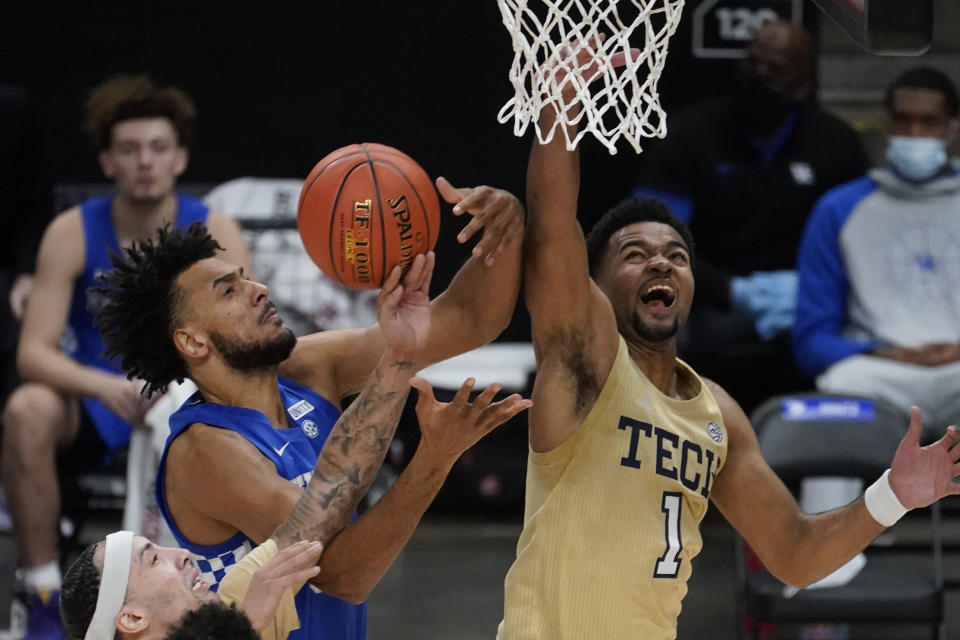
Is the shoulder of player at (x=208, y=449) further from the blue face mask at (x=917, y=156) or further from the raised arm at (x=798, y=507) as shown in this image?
the blue face mask at (x=917, y=156)

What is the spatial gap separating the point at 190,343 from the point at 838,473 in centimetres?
272

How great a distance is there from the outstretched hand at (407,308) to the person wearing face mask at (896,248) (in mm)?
3117

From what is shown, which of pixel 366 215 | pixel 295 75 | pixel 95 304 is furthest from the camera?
pixel 295 75

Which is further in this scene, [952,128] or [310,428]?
[952,128]

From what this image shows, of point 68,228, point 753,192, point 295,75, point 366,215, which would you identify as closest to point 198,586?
point 366,215

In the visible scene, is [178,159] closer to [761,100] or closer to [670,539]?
[761,100]

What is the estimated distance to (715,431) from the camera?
3.27 m

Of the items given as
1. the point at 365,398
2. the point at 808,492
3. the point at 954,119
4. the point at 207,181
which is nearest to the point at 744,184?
the point at 954,119

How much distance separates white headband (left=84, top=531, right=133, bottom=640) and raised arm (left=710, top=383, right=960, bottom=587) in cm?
140

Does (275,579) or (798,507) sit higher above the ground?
(275,579)

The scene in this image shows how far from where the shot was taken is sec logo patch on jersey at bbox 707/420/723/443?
128 inches

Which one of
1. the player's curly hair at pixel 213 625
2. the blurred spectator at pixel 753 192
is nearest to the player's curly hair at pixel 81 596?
the player's curly hair at pixel 213 625

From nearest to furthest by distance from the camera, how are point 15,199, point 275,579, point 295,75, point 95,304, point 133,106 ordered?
1. point 275,579
2. point 95,304
3. point 133,106
4. point 15,199
5. point 295,75

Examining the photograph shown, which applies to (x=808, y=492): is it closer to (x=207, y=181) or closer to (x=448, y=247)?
(x=448, y=247)
